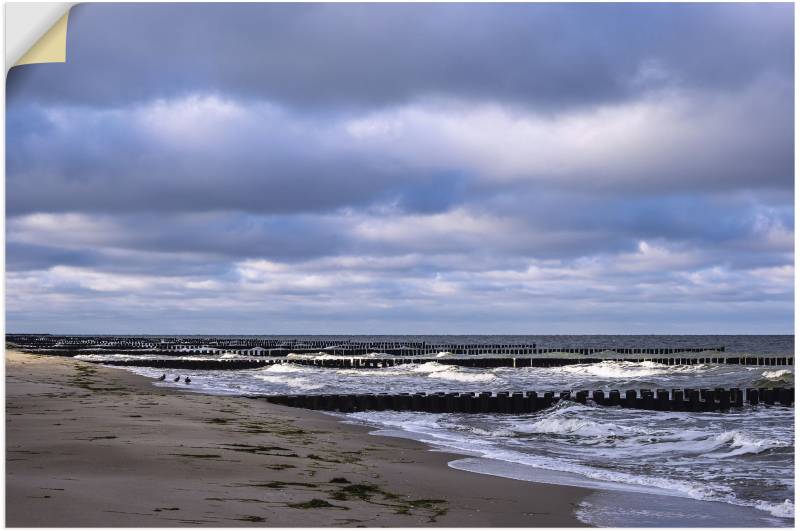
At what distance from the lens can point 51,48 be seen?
4477 mm

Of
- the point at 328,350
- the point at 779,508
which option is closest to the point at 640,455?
the point at 779,508

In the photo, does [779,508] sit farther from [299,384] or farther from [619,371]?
[619,371]

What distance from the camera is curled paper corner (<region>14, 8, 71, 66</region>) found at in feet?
14.5

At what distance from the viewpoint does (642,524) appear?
6.81 metres

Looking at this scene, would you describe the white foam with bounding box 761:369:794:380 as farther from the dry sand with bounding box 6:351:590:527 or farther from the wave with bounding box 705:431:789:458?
the dry sand with bounding box 6:351:590:527

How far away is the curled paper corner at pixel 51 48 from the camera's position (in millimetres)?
4422

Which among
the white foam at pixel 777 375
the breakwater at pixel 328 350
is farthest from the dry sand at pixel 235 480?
the breakwater at pixel 328 350

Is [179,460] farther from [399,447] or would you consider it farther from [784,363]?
[784,363]

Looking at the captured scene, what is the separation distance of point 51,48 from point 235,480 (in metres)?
4.61

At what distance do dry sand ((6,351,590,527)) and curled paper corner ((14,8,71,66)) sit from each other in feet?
9.79

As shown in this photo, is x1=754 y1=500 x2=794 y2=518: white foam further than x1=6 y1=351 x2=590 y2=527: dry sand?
Yes

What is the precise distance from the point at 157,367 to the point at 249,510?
4377 centimetres

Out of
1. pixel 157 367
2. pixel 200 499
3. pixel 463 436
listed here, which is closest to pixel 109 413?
pixel 463 436

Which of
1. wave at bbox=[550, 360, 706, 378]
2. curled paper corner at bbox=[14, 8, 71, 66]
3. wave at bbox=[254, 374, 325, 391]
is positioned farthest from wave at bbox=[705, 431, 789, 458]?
wave at bbox=[550, 360, 706, 378]
